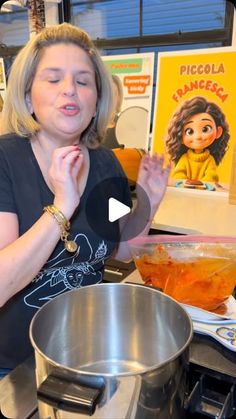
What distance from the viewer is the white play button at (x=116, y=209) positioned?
3.38 ft

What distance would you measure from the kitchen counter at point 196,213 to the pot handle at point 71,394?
97 cm

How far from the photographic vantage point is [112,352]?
594 mm

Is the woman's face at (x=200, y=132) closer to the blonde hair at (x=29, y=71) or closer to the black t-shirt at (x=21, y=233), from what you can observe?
the blonde hair at (x=29, y=71)

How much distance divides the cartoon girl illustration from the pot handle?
56.2 inches

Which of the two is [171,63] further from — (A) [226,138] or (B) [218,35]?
(A) [226,138]

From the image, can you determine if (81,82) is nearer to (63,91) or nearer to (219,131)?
(63,91)

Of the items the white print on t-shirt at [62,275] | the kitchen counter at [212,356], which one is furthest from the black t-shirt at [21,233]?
the kitchen counter at [212,356]

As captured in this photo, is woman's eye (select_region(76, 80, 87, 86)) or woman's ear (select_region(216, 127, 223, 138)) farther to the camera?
woman's ear (select_region(216, 127, 223, 138))

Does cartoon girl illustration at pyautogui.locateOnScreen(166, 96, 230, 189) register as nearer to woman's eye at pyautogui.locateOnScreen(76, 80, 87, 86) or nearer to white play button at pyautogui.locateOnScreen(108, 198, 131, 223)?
white play button at pyautogui.locateOnScreen(108, 198, 131, 223)

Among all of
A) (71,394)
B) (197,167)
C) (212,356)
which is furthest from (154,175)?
(197,167)

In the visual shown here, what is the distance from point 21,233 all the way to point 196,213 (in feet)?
2.70

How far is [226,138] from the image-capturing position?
164 cm

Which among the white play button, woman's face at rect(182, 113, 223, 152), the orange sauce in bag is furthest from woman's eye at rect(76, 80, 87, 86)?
woman's face at rect(182, 113, 223, 152)

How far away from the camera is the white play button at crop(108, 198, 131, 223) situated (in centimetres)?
103
